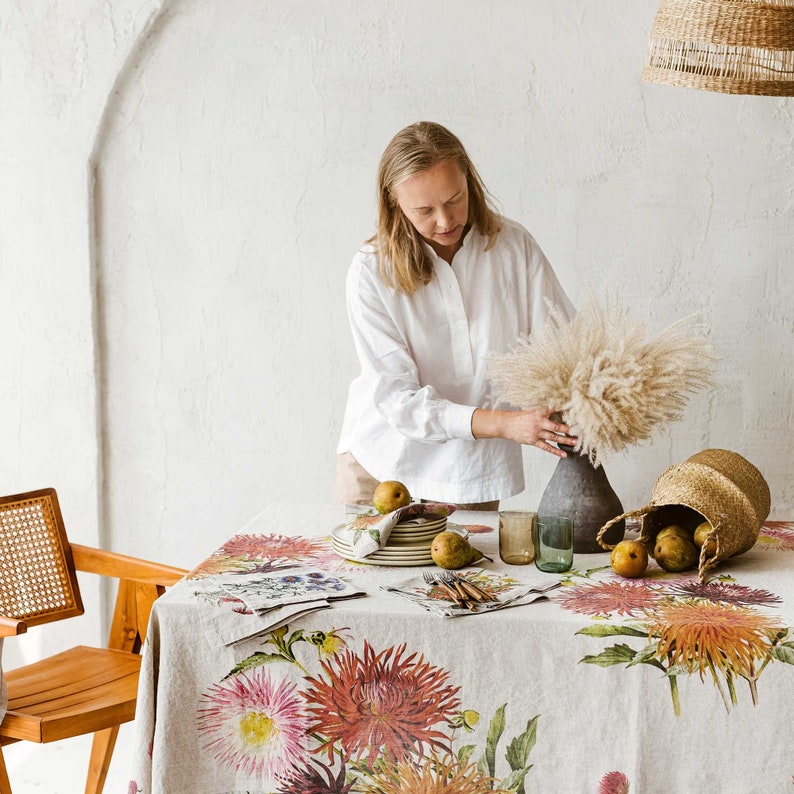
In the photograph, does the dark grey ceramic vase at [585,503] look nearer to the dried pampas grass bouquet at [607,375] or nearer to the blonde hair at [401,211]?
the dried pampas grass bouquet at [607,375]

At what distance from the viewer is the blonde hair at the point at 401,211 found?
7.82 ft

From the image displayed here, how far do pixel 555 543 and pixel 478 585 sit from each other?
18 cm

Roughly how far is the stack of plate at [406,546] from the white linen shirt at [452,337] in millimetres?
494

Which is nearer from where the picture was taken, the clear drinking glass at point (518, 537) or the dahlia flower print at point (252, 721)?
the dahlia flower print at point (252, 721)

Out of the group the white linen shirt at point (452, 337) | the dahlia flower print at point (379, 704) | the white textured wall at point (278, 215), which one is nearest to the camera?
the dahlia flower print at point (379, 704)

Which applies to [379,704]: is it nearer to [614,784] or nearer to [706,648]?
[614,784]

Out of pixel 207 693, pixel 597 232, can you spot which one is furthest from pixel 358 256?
pixel 207 693

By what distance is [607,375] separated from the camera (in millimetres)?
1952

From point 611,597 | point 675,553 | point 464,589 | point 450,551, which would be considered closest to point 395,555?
point 450,551

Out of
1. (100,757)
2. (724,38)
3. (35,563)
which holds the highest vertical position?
(724,38)

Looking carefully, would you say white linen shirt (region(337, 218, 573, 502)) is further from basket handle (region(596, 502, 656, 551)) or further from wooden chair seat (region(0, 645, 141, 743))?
wooden chair seat (region(0, 645, 141, 743))

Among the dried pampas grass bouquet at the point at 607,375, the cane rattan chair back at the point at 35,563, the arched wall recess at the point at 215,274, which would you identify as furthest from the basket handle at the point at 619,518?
the arched wall recess at the point at 215,274

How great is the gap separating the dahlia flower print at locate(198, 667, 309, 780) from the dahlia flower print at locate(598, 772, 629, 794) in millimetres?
538

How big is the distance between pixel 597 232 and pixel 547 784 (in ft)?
6.38
